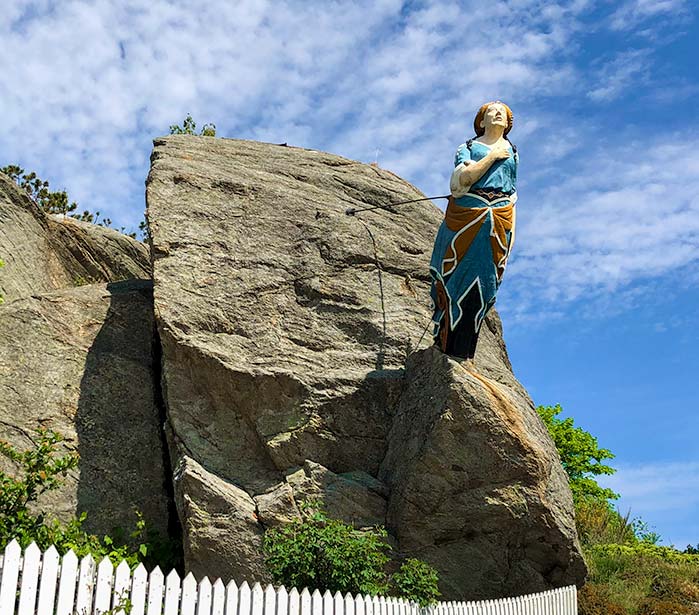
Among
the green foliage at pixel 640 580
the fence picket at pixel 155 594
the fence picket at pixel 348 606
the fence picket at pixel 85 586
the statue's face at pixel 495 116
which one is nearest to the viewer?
the fence picket at pixel 85 586

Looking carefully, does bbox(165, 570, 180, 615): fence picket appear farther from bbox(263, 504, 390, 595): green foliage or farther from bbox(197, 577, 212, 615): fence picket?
bbox(263, 504, 390, 595): green foliage

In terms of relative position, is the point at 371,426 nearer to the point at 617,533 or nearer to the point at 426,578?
the point at 426,578

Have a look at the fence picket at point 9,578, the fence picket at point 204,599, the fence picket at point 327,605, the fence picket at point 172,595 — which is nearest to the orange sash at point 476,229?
the fence picket at point 327,605

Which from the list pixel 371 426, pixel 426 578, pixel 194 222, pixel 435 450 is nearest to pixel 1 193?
pixel 194 222

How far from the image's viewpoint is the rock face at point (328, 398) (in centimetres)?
1103

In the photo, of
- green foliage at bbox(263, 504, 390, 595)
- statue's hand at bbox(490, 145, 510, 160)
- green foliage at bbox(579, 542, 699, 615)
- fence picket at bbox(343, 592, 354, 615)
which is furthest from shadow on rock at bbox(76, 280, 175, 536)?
green foliage at bbox(579, 542, 699, 615)

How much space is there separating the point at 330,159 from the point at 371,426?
6.97m

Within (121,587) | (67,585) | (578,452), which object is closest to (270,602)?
(121,587)

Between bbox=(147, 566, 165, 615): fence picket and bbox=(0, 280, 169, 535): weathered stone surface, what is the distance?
200 inches

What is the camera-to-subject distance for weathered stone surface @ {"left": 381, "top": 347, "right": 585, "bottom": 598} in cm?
1098

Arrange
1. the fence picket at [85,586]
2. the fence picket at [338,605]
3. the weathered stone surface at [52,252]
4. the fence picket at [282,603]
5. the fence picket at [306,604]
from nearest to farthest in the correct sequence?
the fence picket at [85,586] → the fence picket at [282,603] → the fence picket at [306,604] → the fence picket at [338,605] → the weathered stone surface at [52,252]

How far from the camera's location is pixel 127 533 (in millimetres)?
12086

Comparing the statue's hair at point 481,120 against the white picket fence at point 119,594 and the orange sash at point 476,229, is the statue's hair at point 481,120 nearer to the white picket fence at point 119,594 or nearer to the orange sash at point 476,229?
the orange sash at point 476,229

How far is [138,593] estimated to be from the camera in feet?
23.1
